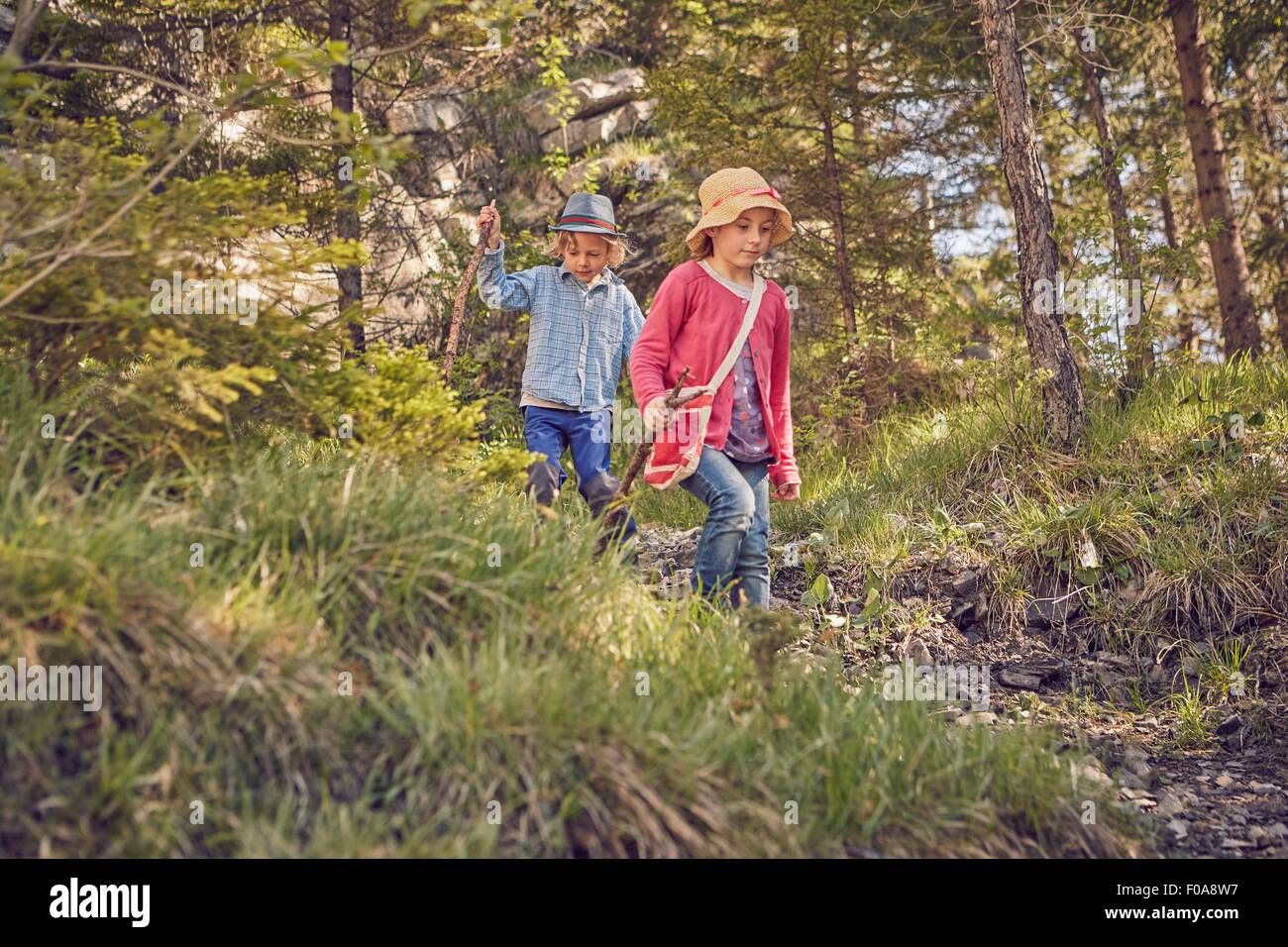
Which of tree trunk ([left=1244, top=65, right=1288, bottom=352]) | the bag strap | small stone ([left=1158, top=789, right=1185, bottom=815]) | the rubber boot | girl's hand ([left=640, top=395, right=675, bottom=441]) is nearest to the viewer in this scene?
small stone ([left=1158, top=789, right=1185, bottom=815])

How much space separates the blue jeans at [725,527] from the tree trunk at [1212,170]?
25.3ft

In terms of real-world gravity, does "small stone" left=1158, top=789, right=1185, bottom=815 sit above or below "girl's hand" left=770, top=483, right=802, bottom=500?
below

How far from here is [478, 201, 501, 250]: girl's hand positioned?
540 cm

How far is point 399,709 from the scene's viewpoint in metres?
3.05

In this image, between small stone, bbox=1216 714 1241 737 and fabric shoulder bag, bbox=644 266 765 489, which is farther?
small stone, bbox=1216 714 1241 737

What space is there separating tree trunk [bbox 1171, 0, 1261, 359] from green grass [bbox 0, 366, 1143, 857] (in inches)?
328

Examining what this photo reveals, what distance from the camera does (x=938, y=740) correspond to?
369cm

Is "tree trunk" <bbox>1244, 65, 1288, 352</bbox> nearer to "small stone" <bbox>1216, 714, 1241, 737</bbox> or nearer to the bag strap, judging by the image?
"small stone" <bbox>1216, 714, 1241, 737</bbox>

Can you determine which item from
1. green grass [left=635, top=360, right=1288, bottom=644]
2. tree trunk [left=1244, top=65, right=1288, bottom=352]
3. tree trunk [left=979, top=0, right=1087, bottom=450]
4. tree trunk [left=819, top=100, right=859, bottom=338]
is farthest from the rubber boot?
tree trunk [left=1244, top=65, right=1288, bottom=352]

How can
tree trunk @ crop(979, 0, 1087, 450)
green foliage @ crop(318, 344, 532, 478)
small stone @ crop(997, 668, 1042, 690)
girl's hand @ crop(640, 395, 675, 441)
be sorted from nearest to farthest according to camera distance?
green foliage @ crop(318, 344, 532, 478)
girl's hand @ crop(640, 395, 675, 441)
small stone @ crop(997, 668, 1042, 690)
tree trunk @ crop(979, 0, 1087, 450)

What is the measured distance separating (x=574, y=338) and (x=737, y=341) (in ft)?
4.08

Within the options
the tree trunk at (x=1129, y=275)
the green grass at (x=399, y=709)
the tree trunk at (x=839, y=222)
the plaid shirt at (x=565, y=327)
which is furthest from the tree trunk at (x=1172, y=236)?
the green grass at (x=399, y=709)
